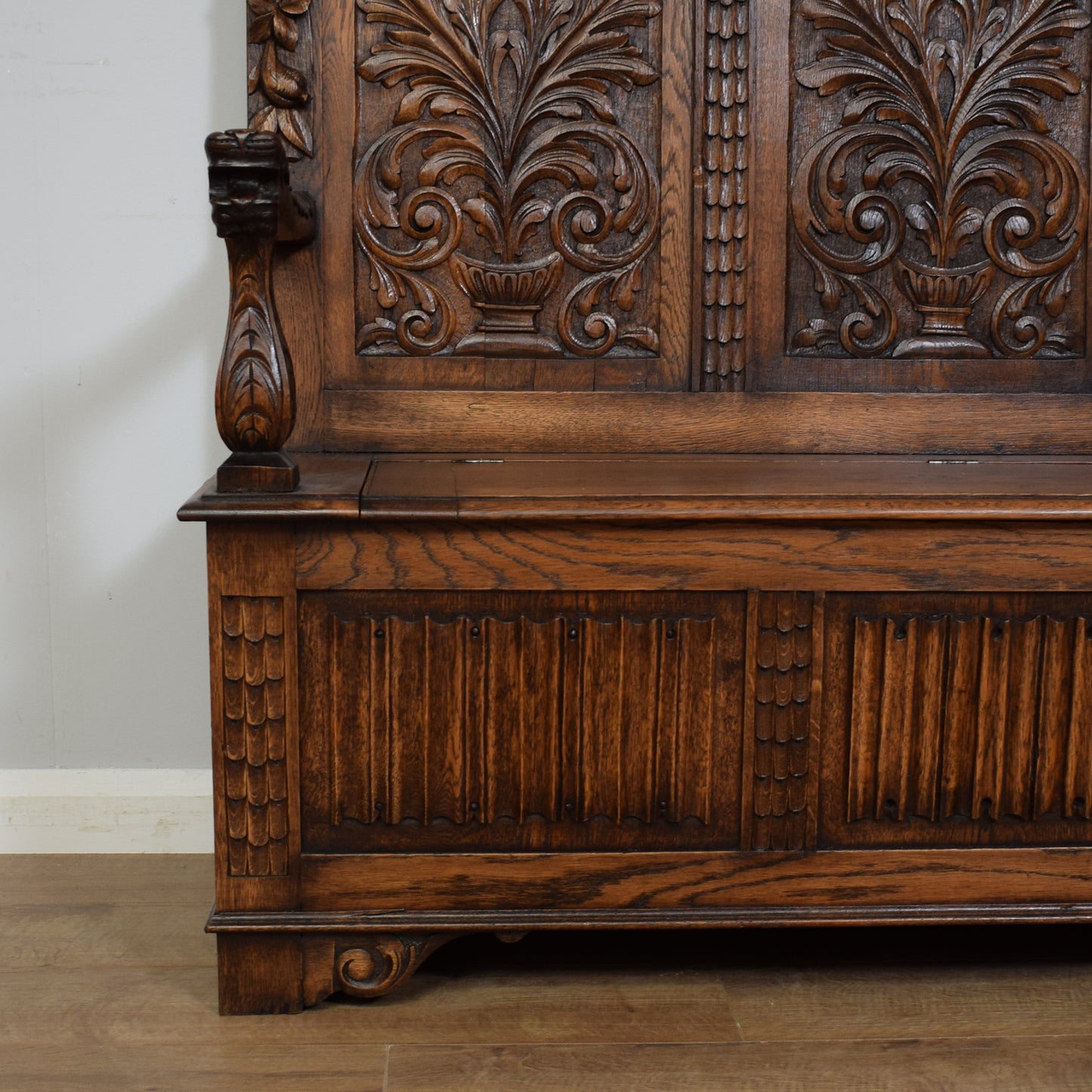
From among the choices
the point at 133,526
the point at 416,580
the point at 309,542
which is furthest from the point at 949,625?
the point at 133,526

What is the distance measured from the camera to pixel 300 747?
153 cm

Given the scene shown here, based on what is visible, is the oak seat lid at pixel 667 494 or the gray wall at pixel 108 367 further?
the gray wall at pixel 108 367

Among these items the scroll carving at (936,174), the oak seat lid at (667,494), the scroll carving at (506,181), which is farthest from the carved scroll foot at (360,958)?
the scroll carving at (936,174)

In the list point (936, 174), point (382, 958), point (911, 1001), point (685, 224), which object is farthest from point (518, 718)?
point (936, 174)

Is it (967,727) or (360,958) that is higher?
(967,727)

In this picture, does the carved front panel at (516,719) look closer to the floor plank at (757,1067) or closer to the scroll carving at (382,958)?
the scroll carving at (382,958)

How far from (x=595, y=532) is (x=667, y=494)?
0.10m

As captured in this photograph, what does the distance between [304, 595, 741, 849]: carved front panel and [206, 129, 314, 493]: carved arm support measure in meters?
0.18

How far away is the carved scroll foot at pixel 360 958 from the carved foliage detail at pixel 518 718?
0.51ft

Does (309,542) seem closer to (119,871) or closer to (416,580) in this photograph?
(416,580)

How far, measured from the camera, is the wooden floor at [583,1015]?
1.45 m

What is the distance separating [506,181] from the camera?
74.6 inches

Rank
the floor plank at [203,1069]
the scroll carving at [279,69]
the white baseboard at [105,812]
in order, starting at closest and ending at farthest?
the floor plank at [203,1069] → the scroll carving at [279,69] → the white baseboard at [105,812]

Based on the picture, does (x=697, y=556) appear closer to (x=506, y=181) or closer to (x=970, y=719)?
(x=970, y=719)
